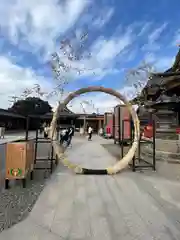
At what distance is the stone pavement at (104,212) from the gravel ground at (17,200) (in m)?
0.15

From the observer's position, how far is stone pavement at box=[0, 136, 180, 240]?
3.15 m

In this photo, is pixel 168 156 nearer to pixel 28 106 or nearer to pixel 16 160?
pixel 16 160

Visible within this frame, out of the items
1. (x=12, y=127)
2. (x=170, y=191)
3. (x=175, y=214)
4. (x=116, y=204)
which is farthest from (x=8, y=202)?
(x=12, y=127)

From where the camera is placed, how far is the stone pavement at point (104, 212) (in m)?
3.15

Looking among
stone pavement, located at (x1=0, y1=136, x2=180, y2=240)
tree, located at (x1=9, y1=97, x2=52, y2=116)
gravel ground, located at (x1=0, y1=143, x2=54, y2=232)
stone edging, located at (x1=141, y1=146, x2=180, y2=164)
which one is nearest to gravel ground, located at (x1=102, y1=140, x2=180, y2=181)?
stone edging, located at (x1=141, y1=146, x2=180, y2=164)

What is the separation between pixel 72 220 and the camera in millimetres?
3584

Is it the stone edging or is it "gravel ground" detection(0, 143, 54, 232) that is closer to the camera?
"gravel ground" detection(0, 143, 54, 232)

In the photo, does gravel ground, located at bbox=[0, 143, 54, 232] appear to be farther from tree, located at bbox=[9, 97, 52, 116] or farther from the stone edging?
tree, located at bbox=[9, 97, 52, 116]

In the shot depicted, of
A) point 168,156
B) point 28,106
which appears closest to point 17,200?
point 168,156

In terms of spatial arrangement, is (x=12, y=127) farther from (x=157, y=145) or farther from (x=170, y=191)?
(x=170, y=191)

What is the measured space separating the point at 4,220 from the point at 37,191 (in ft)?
5.05

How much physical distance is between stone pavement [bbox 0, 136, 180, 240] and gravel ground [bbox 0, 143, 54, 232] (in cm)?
15

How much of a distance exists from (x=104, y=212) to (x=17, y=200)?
173cm

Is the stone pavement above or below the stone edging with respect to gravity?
below
